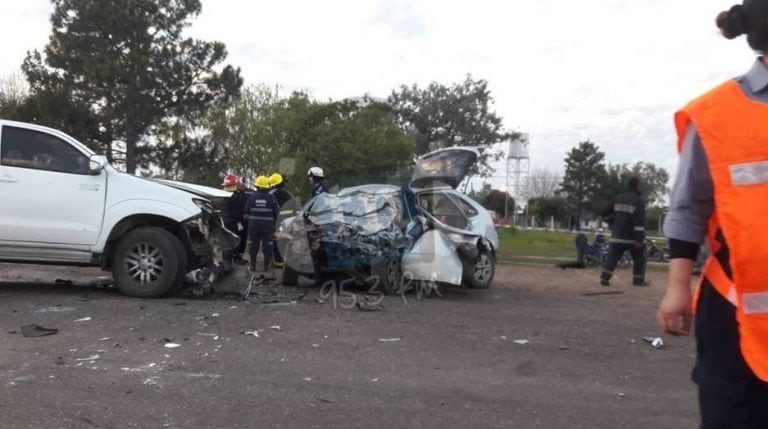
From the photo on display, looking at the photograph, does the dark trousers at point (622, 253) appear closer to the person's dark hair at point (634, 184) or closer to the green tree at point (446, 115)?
the person's dark hair at point (634, 184)

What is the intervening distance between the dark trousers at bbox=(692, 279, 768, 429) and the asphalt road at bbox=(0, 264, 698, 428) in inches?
91.8

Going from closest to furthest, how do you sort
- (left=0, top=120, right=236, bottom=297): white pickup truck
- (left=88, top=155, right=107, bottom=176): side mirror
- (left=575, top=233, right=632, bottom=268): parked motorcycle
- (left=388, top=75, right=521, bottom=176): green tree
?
(left=0, top=120, right=236, bottom=297): white pickup truck, (left=88, top=155, right=107, bottom=176): side mirror, (left=575, top=233, right=632, bottom=268): parked motorcycle, (left=388, top=75, right=521, bottom=176): green tree

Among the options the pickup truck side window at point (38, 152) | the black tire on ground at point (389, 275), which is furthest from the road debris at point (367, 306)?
the pickup truck side window at point (38, 152)

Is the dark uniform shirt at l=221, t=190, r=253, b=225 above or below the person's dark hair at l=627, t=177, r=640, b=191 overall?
below

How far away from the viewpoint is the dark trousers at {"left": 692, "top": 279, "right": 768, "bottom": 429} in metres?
2.13

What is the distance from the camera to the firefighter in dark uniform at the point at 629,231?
12102 millimetres

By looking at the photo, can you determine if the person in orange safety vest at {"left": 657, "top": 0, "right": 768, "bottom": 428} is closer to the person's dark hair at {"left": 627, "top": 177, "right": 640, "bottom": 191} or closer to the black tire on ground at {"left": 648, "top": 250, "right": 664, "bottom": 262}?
the person's dark hair at {"left": 627, "top": 177, "right": 640, "bottom": 191}

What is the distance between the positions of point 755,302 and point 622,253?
1077 cm

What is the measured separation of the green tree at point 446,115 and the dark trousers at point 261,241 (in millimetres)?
32623

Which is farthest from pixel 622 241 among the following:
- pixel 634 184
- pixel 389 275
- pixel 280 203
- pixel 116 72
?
pixel 116 72

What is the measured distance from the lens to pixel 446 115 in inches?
1734

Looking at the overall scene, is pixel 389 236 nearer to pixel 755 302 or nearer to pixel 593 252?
pixel 755 302

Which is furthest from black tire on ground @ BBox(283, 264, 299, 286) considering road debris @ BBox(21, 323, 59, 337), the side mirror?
road debris @ BBox(21, 323, 59, 337)

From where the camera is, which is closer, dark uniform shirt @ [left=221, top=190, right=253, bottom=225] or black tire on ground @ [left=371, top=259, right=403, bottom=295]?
black tire on ground @ [left=371, top=259, right=403, bottom=295]
